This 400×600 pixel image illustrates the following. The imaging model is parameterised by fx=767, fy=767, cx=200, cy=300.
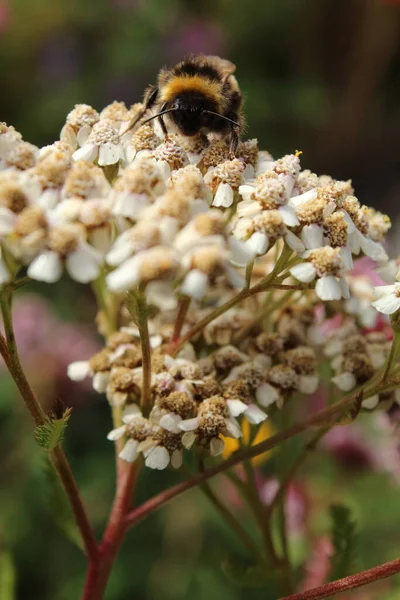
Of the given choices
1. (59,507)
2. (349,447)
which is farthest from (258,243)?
(349,447)

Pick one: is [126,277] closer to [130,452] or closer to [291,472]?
[130,452]

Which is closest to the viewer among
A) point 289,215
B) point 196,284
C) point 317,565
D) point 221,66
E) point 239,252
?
point 196,284

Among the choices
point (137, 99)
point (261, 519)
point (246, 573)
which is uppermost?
point (137, 99)

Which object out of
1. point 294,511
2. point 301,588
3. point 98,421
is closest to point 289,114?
point 98,421

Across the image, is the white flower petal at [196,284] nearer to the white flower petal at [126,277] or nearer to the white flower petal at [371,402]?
the white flower petal at [126,277]

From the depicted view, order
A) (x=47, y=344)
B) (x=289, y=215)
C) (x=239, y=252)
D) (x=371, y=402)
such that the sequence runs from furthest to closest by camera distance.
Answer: (x=47, y=344) → (x=371, y=402) → (x=289, y=215) → (x=239, y=252)

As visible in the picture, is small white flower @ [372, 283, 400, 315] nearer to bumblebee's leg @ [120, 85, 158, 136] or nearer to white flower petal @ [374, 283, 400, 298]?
white flower petal @ [374, 283, 400, 298]

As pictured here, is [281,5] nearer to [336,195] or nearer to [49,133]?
[49,133]
